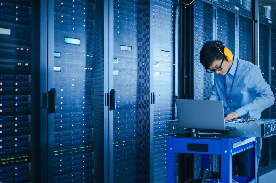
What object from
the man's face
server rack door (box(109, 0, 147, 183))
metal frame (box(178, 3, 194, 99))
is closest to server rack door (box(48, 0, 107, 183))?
server rack door (box(109, 0, 147, 183))

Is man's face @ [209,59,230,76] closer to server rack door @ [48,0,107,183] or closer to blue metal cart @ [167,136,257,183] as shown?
blue metal cart @ [167,136,257,183]

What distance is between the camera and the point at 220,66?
200 centimetres

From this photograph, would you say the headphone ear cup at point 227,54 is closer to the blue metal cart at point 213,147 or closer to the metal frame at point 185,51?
the blue metal cart at point 213,147

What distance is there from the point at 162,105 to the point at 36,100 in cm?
140

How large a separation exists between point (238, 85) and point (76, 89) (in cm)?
134

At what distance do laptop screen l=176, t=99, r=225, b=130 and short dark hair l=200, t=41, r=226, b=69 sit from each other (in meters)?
0.39

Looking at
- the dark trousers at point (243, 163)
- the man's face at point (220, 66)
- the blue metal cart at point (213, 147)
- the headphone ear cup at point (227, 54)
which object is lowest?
the dark trousers at point (243, 163)

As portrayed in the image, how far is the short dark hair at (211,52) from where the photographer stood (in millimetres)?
1878

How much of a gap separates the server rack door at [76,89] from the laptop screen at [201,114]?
2.95ft

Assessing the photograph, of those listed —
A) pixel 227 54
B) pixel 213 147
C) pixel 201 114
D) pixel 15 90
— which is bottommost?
pixel 213 147

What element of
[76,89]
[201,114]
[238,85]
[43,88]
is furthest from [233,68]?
[43,88]

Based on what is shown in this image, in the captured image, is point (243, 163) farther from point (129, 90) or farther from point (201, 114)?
point (129, 90)

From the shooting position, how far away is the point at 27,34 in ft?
6.38

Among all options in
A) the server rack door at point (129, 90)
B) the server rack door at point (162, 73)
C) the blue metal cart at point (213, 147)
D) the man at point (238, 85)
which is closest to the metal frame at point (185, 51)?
the server rack door at point (162, 73)
